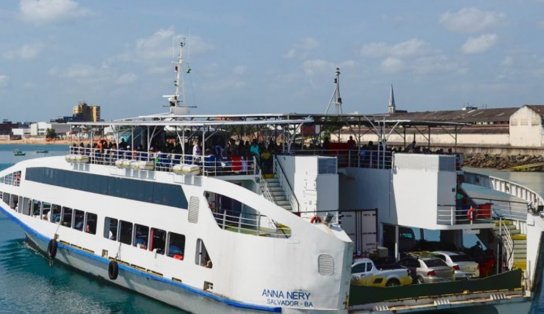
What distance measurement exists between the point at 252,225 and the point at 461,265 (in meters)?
6.09

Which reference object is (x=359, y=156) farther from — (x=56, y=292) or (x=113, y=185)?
(x=56, y=292)

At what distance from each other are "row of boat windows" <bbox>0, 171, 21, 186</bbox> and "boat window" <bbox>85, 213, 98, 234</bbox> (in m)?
6.47

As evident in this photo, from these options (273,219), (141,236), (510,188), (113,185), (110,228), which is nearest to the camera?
(273,219)

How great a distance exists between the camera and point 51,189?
26.6 m

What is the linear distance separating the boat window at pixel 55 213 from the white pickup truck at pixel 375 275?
13.0 m

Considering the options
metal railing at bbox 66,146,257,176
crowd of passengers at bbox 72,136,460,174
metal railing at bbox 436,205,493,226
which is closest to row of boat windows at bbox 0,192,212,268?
metal railing at bbox 66,146,257,176

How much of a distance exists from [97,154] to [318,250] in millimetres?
11156

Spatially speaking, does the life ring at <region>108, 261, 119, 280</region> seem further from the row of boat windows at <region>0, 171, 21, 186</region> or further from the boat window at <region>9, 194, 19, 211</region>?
the boat window at <region>9, 194, 19, 211</region>

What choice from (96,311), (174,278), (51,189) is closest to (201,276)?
(174,278)

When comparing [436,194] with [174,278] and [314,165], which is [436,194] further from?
[174,278]

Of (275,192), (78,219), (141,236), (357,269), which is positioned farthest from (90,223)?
(357,269)

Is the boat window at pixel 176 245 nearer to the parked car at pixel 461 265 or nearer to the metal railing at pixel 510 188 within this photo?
the parked car at pixel 461 265

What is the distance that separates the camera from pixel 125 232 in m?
22.4

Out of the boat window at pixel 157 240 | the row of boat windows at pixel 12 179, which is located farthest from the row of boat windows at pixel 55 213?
the boat window at pixel 157 240
